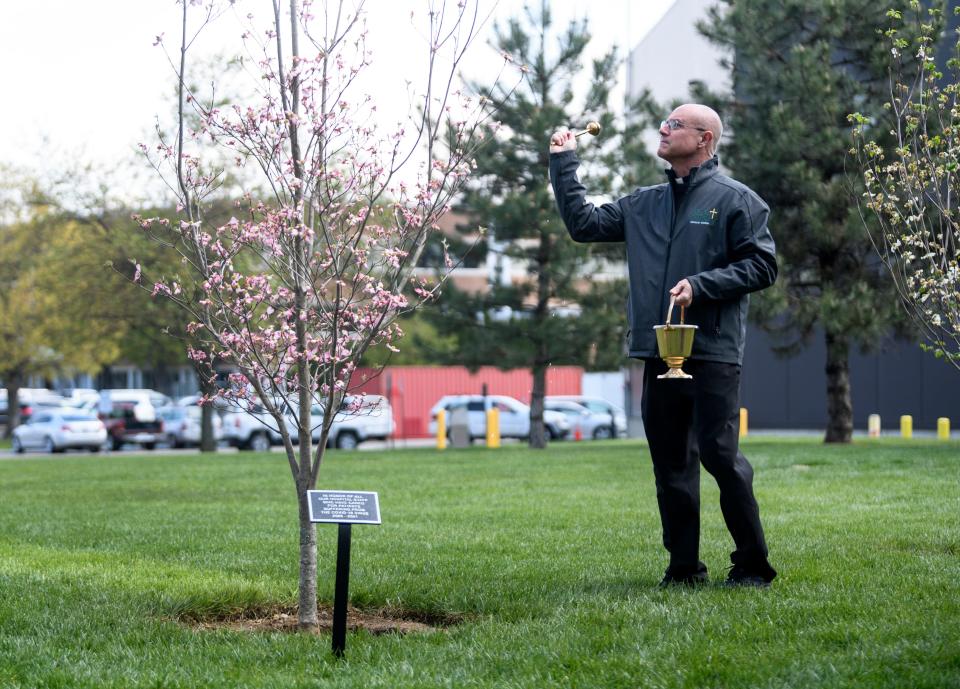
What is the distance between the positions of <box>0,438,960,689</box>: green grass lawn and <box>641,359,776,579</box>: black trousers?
25 cm

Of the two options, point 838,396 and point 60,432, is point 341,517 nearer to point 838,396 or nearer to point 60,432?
point 838,396

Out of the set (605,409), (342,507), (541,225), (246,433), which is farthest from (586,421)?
(342,507)

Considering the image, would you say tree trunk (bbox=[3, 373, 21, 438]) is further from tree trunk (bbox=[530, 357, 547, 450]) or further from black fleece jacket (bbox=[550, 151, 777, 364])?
black fleece jacket (bbox=[550, 151, 777, 364])

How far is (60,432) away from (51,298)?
368 centimetres

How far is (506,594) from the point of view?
590cm

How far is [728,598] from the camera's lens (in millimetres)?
5336

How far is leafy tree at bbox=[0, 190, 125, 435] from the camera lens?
29.4 meters

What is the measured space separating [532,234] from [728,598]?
66.5ft

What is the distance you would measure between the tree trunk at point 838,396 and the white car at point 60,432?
20.2 metres

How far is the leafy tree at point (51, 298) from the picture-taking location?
2942 cm

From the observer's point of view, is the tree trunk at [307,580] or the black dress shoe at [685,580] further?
the black dress shoe at [685,580]

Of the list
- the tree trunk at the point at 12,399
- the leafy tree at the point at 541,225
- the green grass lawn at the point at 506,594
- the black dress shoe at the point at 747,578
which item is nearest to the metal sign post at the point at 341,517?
the green grass lawn at the point at 506,594

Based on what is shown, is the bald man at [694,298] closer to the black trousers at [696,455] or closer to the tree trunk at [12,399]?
the black trousers at [696,455]

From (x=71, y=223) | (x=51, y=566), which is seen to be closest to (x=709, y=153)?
(x=51, y=566)
